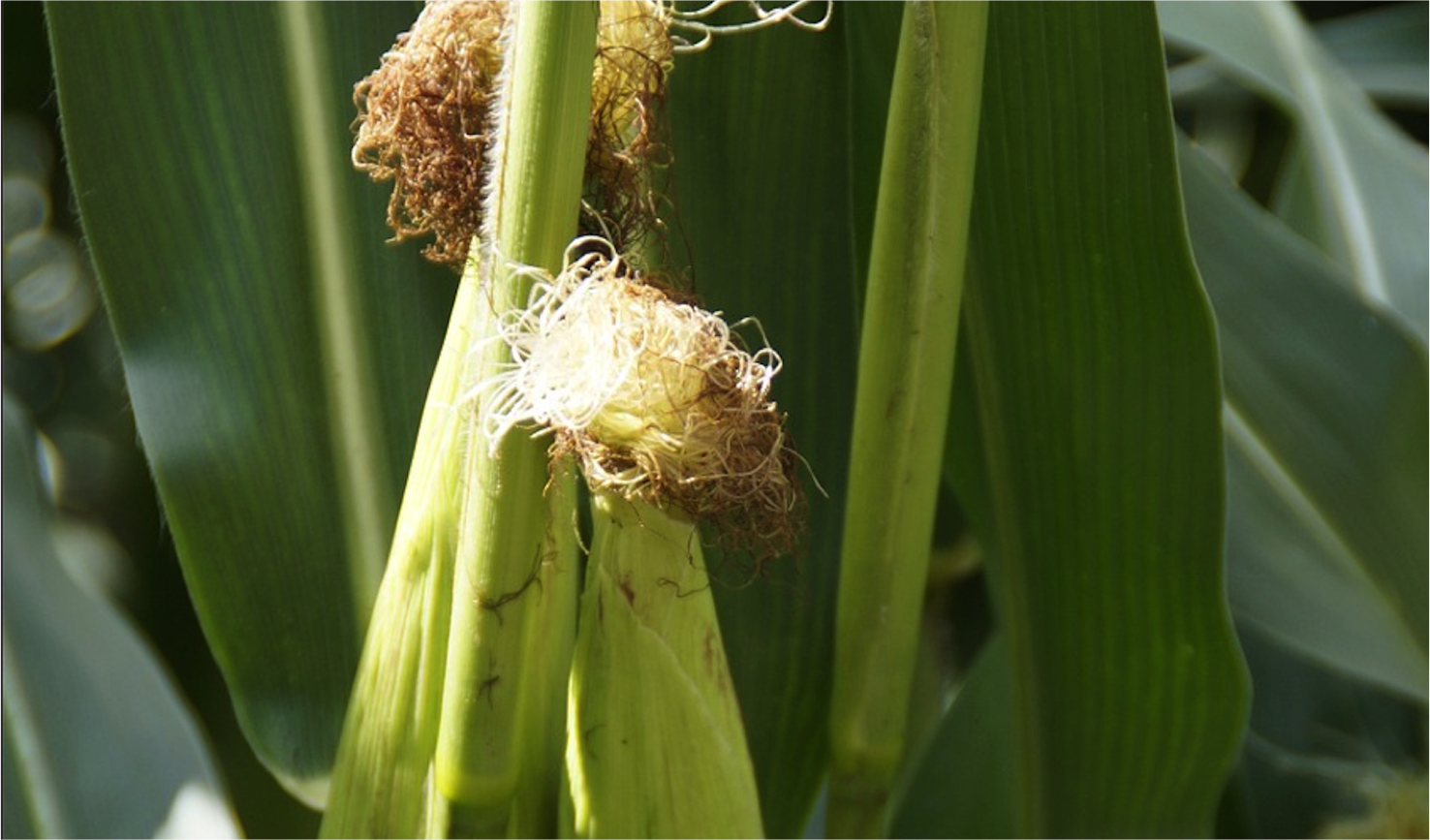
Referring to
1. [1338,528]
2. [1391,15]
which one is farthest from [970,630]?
[1391,15]

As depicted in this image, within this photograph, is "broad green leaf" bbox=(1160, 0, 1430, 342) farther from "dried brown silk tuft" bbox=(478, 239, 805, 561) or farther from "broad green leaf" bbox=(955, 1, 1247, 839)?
"dried brown silk tuft" bbox=(478, 239, 805, 561)

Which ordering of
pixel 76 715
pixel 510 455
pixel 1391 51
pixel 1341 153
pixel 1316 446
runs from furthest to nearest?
pixel 1391 51
pixel 1341 153
pixel 1316 446
pixel 76 715
pixel 510 455

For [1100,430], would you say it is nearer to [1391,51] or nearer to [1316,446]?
[1316,446]

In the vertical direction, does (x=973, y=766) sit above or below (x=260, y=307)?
below

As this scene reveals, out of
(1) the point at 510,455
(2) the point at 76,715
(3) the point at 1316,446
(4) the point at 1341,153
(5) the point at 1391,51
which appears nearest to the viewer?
(1) the point at 510,455

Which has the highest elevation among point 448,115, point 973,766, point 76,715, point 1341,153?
point 448,115

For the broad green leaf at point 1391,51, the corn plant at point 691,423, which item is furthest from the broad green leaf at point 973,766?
the broad green leaf at point 1391,51

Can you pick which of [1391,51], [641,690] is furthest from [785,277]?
[1391,51]

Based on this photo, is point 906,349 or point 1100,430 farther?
point 1100,430
